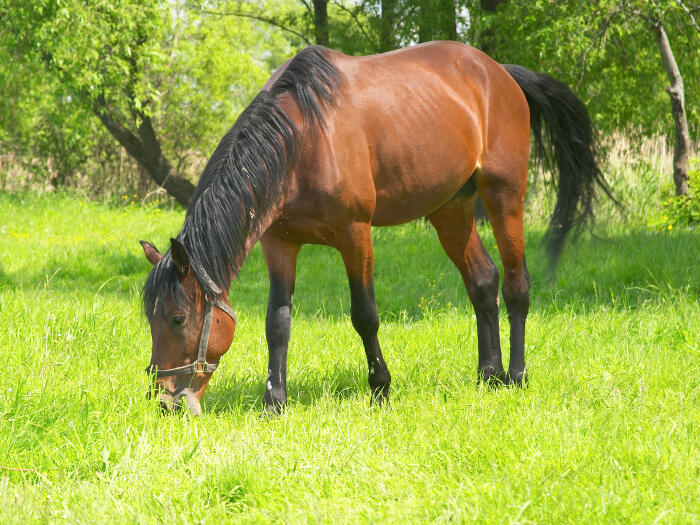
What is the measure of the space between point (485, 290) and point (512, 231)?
18.2 inches

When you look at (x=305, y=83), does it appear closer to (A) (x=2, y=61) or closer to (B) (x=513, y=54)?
(B) (x=513, y=54)

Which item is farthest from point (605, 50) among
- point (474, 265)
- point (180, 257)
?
point (180, 257)

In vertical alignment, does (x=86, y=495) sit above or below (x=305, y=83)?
below

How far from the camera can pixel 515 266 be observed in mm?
5129

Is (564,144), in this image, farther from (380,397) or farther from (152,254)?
(152,254)

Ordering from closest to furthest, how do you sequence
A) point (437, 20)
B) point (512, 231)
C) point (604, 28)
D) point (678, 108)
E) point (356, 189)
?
point (356, 189) → point (512, 231) → point (604, 28) → point (678, 108) → point (437, 20)

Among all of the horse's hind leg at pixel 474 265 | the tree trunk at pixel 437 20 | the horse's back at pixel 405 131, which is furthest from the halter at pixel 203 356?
the tree trunk at pixel 437 20

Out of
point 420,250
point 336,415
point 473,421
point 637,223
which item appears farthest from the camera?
point 637,223

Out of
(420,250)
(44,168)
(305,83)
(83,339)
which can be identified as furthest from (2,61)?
(305,83)

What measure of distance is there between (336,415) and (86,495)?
4.97 feet

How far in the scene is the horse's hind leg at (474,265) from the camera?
5.10 meters

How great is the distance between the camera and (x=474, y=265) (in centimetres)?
517

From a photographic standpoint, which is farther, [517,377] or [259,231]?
[517,377]

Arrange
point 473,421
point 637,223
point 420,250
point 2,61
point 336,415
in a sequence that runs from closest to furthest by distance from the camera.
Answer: point 473,421 < point 336,415 < point 420,250 < point 637,223 < point 2,61
